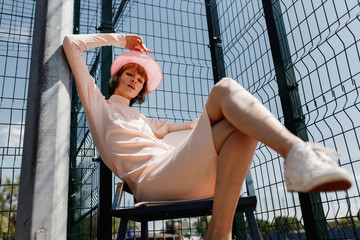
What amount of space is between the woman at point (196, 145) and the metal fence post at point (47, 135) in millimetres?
100

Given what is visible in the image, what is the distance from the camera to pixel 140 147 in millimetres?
1694

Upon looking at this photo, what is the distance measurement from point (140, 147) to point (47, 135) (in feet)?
1.74

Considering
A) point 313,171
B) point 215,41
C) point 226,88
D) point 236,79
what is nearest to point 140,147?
point 226,88

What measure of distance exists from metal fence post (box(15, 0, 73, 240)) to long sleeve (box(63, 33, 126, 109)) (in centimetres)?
Answer: 4

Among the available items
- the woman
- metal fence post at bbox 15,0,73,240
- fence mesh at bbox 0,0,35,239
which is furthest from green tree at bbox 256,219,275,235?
fence mesh at bbox 0,0,35,239

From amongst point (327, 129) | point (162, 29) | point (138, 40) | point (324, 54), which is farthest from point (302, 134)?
point (162, 29)

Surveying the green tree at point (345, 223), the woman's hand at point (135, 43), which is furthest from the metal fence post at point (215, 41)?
the green tree at point (345, 223)

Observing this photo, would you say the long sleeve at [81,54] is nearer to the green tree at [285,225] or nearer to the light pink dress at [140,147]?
the light pink dress at [140,147]

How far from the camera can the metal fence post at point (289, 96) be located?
77.2 inches

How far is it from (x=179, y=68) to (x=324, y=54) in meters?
Result: 1.19

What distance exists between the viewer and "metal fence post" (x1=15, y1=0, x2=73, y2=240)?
1174 millimetres

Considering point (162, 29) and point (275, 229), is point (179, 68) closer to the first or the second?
point (162, 29)

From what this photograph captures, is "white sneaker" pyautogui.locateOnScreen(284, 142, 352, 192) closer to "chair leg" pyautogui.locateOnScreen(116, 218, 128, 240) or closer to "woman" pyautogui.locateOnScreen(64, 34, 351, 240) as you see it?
"woman" pyautogui.locateOnScreen(64, 34, 351, 240)

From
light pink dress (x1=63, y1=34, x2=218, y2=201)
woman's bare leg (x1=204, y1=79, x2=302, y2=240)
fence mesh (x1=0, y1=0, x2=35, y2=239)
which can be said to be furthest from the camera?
fence mesh (x1=0, y1=0, x2=35, y2=239)
